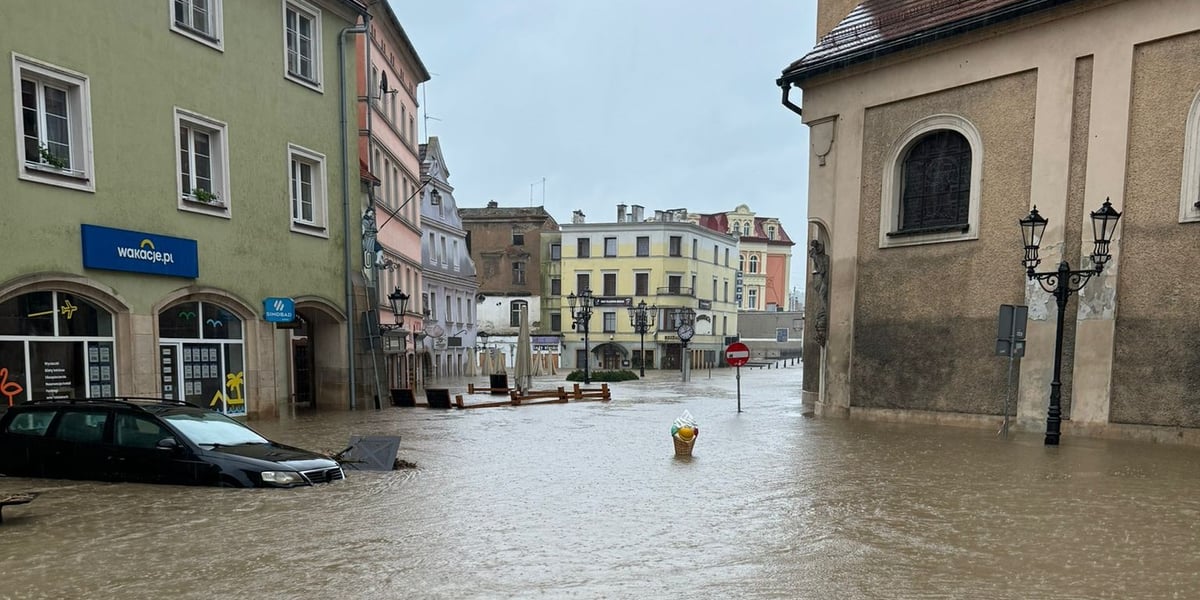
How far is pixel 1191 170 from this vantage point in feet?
43.5

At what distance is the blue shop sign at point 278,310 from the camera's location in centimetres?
1742

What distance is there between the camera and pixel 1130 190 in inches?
547

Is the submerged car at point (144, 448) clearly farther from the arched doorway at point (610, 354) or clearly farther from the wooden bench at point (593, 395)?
the arched doorway at point (610, 354)

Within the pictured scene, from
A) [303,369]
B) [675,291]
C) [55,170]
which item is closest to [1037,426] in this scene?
[55,170]

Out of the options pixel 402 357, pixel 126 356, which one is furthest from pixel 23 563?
pixel 402 357

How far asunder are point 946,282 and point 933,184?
7.47 ft

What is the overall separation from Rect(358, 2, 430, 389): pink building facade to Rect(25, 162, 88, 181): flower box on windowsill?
8287 mm

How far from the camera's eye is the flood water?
572 centimetres

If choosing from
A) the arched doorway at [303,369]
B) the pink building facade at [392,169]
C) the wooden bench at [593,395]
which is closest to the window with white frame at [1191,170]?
the wooden bench at [593,395]

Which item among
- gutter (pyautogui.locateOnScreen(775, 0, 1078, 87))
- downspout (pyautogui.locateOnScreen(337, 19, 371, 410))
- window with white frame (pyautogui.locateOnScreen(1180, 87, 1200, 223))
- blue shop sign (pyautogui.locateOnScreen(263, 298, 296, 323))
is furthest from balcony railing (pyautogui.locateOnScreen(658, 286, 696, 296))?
window with white frame (pyautogui.locateOnScreen(1180, 87, 1200, 223))

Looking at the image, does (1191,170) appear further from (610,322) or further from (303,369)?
(610,322)

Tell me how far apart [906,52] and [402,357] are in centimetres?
2430

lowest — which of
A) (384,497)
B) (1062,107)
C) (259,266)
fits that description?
(384,497)

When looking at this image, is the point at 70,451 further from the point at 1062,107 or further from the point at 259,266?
the point at 1062,107
